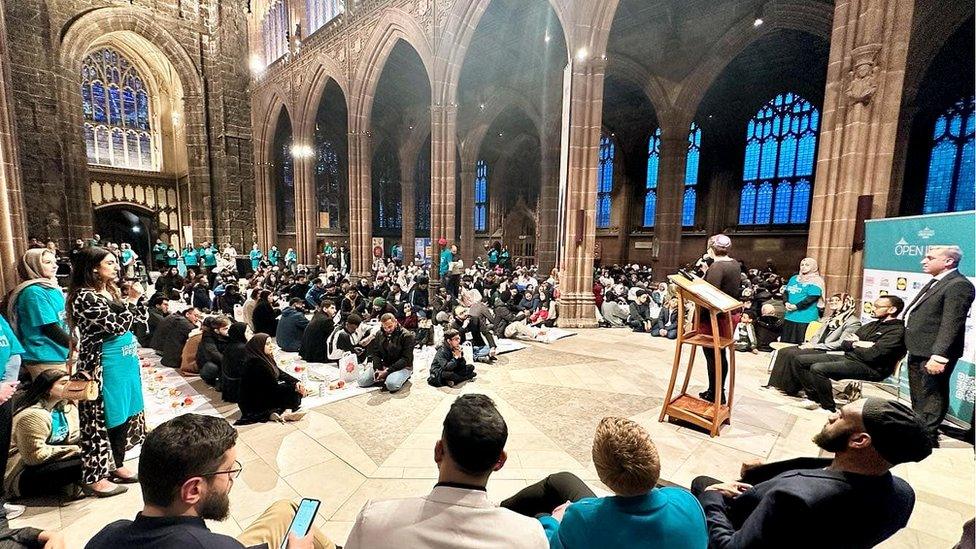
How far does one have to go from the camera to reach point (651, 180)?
1939cm

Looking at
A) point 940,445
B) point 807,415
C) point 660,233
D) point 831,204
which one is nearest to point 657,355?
point 807,415

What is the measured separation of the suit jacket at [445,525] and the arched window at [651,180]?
2002 cm

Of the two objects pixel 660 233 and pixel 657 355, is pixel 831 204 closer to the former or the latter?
pixel 657 355

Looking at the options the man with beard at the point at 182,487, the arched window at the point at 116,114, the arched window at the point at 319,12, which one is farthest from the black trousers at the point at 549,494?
the arched window at the point at 116,114

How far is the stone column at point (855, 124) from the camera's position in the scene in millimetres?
5961

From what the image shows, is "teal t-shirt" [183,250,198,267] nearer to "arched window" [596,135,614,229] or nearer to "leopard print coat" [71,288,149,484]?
"leopard print coat" [71,288,149,484]

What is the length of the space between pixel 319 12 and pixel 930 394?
853 inches

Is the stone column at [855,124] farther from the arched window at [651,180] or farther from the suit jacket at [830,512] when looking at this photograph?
the arched window at [651,180]

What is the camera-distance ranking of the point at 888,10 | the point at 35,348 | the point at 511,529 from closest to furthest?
the point at 511,529
the point at 35,348
the point at 888,10

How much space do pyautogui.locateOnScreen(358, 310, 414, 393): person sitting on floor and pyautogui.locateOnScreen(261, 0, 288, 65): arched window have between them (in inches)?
759

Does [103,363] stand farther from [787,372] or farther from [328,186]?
[328,186]

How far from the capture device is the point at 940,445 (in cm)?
363

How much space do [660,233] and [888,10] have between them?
9.09 meters

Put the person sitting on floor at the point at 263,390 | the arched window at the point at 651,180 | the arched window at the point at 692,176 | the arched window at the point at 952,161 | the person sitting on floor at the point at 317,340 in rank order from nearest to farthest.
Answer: the person sitting on floor at the point at 263,390
the person sitting on floor at the point at 317,340
the arched window at the point at 952,161
the arched window at the point at 692,176
the arched window at the point at 651,180
